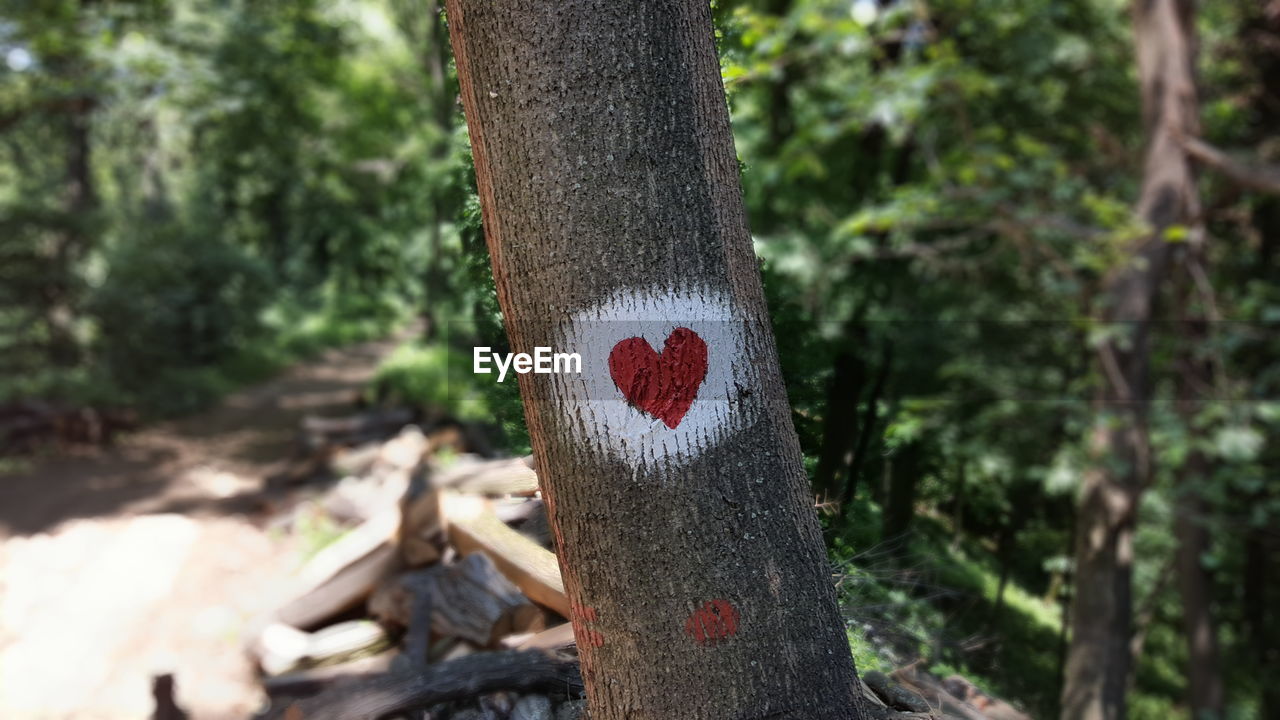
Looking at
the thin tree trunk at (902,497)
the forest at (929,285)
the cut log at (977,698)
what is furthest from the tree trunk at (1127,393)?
the thin tree trunk at (902,497)

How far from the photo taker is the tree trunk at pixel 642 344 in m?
1.37

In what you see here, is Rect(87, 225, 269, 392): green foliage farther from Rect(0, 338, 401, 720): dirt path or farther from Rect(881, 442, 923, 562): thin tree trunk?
Rect(881, 442, 923, 562): thin tree trunk

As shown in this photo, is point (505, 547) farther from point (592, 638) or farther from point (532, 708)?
point (592, 638)

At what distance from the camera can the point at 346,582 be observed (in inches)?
140

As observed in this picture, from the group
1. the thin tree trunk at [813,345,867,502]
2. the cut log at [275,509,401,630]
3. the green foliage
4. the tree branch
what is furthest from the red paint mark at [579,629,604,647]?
the green foliage

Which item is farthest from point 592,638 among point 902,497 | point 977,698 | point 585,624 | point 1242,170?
point 1242,170

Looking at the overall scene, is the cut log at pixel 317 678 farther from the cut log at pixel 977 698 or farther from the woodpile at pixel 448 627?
the cut log at pixel 977 698

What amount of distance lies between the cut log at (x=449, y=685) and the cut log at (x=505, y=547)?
170 mm

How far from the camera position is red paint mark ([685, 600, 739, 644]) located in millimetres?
1403

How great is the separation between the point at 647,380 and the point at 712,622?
0.43 metres

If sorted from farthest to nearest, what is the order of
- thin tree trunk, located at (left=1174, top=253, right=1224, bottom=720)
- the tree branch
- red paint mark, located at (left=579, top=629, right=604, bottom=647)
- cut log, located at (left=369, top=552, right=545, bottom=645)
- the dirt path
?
thin tree trunk, located at (left=1174, top=253, right=1224, bottom=720)
the tree branch
the dirt path
cut log, located at (left=369, top=552, right=545, bottom=645)
red paint mark, located at (left=579, top=629, right=604, bottom=647)

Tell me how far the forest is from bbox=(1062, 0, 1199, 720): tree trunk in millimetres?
19

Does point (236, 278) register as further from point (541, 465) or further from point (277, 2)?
point (541, 465)

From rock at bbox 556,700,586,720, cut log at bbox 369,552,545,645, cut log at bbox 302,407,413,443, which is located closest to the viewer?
rock at bbox 556,700,586,720
